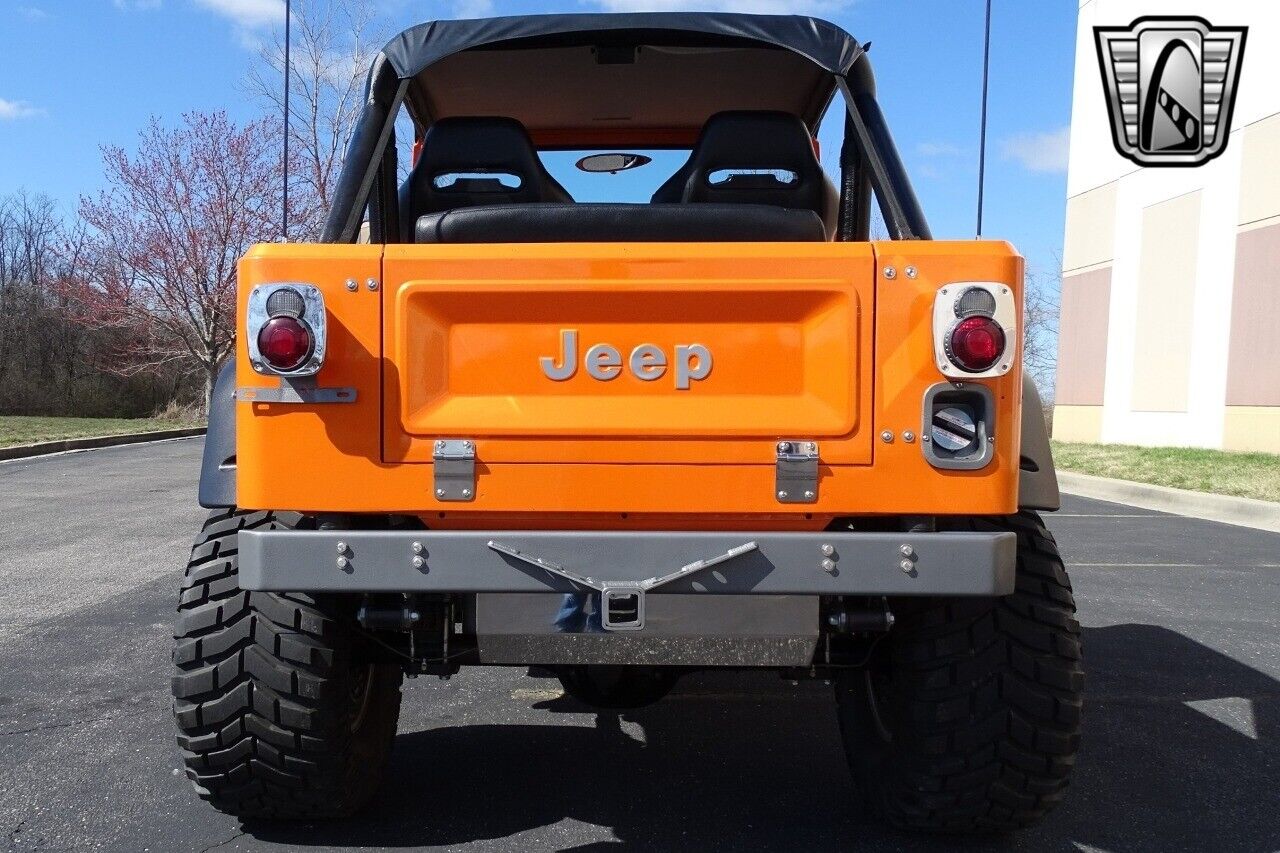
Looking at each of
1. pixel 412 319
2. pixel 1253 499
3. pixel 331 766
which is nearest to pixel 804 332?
pixel 412 319

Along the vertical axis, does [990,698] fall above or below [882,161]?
below

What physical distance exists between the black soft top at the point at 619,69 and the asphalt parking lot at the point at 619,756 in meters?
2.21

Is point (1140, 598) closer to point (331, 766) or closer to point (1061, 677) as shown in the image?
point (1061, 677)

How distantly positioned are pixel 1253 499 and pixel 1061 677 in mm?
10594

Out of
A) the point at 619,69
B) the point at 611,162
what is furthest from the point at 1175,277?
the point at 619,69

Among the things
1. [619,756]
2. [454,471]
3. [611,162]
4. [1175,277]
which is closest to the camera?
[454,471]

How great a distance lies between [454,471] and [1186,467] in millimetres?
14980

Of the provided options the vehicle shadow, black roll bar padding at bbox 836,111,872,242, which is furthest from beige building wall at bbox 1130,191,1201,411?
black roll bar padding at bbox 836,111,872,242

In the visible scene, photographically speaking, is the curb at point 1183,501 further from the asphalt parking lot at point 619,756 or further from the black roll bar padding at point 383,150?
the black roll bar padding at point 383,150

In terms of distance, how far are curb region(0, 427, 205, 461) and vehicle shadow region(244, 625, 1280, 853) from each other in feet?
47.9

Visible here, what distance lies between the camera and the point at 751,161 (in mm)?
3412

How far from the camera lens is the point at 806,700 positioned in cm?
424
